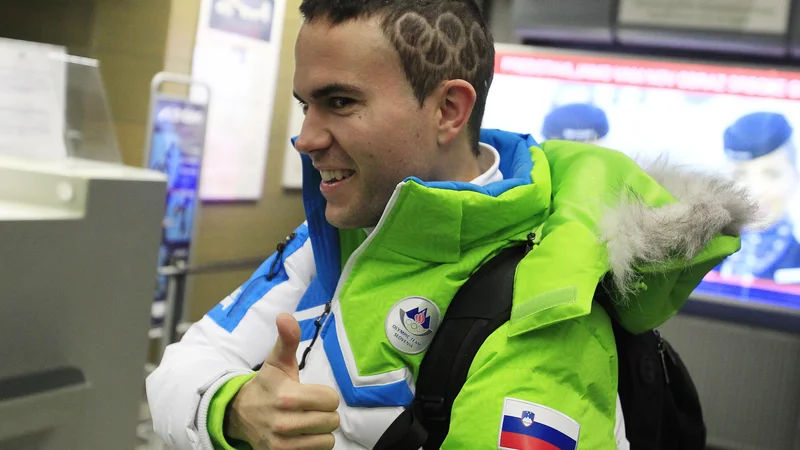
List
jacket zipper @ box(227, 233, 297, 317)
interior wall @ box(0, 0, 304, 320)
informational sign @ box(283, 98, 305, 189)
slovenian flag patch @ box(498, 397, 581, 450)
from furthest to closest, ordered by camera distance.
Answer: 1. informational sign @ box(283, 98, 305, 189)
2. interior wall @ box(0, 0, 304, 320)
3. jacket zipper @ box(227, 233, 297, 317)
4. slovenian flag patch @ box(498, 397, 581, 450)

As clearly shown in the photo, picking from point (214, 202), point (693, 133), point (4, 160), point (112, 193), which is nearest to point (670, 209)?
point (112, 193)

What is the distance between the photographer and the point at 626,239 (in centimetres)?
94

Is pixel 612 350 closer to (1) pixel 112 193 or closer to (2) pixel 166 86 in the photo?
(1) pixel 112 193

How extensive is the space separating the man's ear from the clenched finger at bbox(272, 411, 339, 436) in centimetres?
48

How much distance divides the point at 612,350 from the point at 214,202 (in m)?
3.12

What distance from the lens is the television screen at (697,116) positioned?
3.20 meters

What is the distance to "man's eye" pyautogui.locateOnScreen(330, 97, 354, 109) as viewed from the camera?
1.08 m

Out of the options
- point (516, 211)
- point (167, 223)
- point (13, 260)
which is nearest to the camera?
point (13, 260)

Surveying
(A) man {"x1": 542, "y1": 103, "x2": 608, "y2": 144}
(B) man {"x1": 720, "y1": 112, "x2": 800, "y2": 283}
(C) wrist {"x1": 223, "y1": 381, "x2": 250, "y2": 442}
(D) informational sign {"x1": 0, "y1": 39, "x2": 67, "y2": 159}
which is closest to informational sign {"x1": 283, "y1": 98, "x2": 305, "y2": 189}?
(A) man {"x1": 542, "y1": 103, "x2": 608, "y2": 144}

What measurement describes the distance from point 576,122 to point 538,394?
2838mm

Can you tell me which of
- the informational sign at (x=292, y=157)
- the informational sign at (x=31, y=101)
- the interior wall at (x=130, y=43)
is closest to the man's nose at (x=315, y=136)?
the informational sign at (x=31, y=101)

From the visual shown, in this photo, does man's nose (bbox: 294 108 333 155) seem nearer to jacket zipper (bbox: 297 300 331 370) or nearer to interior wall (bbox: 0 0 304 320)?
jacket zipper (bbox: 297 300 331 370)

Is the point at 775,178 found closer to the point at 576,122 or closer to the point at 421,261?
the point at 576,122

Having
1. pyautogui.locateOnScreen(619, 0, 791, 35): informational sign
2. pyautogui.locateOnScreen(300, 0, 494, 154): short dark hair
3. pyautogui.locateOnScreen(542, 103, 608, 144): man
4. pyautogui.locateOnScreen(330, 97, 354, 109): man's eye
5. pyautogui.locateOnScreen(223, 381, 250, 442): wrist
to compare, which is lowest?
pyautogui.locateOnScreen(223, 381, 250, 442): wrist
